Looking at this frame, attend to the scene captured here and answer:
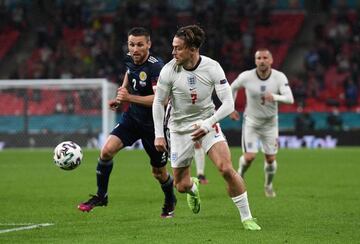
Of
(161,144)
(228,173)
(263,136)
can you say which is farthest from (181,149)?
(263,136)

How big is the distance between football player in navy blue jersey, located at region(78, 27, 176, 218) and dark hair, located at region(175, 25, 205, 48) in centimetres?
123

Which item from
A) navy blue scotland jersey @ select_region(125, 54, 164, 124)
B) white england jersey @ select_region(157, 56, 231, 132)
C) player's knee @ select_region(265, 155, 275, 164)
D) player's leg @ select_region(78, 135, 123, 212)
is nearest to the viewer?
white england jersey @ select_region(157, 56, 231, 132)

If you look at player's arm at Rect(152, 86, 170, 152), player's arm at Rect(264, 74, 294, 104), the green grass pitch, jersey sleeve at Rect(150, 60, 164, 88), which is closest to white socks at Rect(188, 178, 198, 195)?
the green grass pitch

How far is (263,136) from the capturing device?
47.6 ft

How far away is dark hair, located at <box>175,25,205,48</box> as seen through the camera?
29.8 feet

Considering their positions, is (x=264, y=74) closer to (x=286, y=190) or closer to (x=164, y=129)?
(x=286, y=190)

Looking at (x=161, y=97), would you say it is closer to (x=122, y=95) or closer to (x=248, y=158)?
(x=122, y=95)

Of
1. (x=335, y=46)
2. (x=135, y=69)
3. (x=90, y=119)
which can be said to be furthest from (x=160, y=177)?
(x=335, y=46)

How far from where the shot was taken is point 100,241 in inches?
331

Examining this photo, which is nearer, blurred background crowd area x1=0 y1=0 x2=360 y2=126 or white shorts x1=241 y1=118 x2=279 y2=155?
white shorts x1=241 y1=118 x2=279 y2=155

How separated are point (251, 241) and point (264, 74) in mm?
6483

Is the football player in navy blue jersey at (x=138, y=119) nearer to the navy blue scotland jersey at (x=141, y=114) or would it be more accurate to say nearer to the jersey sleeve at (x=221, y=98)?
the navy blue scotland jersey at (x=141, y=114)

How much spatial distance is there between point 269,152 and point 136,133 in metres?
4.25

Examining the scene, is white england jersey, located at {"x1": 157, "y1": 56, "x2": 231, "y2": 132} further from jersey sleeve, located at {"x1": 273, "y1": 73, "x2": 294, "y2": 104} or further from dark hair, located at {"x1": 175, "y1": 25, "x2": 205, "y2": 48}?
jersey sleeve, located at {"x1": 273, "y1": 73, "x2": 294, "y2": 104}
